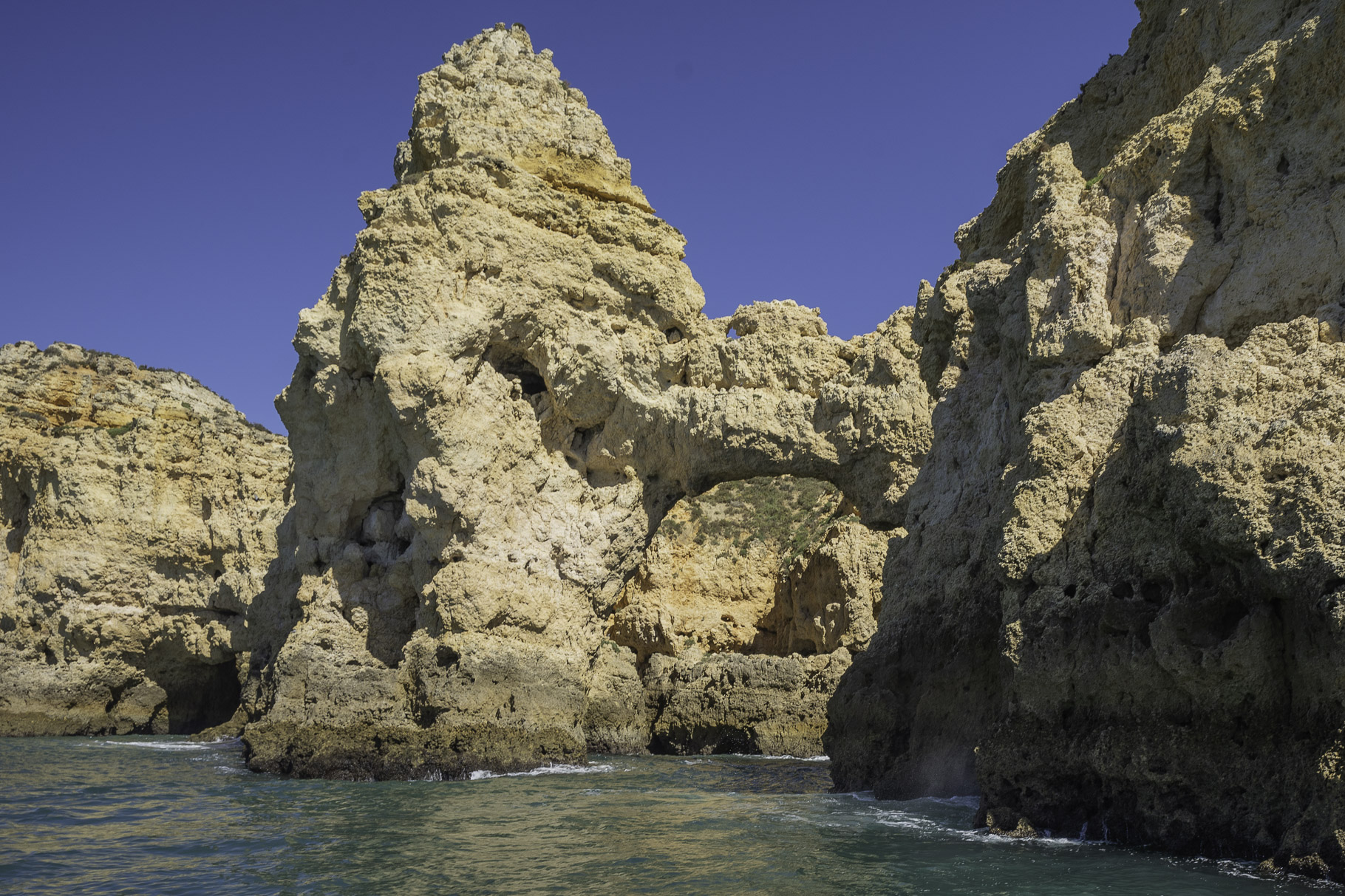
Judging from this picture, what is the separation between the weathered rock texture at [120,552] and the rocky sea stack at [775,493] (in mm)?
105

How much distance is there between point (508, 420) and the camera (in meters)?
19.0

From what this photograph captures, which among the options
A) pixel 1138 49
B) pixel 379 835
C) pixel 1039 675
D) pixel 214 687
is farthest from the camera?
pixel 214 687

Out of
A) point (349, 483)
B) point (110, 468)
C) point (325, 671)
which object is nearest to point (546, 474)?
point (349, 483)

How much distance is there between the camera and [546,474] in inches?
760

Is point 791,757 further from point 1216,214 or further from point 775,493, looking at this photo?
point 1216,214

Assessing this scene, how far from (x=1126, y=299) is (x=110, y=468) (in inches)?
1000

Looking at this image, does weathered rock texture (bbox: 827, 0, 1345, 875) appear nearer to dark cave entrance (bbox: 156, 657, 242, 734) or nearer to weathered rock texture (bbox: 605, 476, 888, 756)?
weathered rock texture (bbox: 605, 476, 888, 756)

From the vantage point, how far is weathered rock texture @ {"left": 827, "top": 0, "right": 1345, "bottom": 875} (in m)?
7.56

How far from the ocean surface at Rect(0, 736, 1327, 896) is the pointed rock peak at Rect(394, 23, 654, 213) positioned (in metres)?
10.6

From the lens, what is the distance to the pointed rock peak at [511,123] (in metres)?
19.5

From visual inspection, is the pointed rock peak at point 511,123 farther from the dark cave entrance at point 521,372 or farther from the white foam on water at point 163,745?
the white foam on water at point 163,745

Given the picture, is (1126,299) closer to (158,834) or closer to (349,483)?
(158,834)

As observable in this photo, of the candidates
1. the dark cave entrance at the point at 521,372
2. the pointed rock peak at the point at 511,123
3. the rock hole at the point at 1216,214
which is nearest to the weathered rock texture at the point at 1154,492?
the rock hole at the point at 1216,214

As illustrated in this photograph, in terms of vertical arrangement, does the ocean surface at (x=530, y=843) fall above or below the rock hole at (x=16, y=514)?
below
